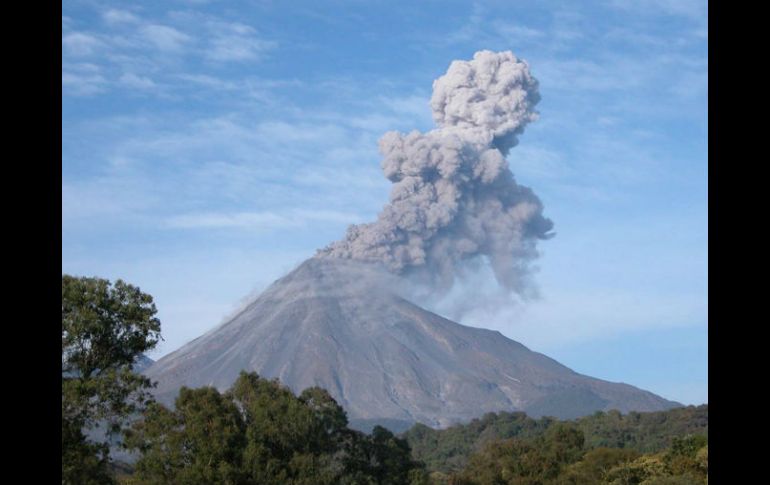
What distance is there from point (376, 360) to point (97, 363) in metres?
107

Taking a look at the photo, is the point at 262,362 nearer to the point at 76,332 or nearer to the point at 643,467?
the point at 643,467

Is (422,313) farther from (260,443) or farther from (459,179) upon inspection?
(260,443)

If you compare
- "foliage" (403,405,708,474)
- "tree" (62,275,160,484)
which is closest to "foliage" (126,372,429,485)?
"tree" (62,275,160,484)

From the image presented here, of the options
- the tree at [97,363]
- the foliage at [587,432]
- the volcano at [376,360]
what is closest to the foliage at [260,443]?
the tree at [97,363]

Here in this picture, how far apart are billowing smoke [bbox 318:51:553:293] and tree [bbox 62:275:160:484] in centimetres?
5582

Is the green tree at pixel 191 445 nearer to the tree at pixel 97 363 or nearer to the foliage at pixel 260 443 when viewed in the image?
the foliage at pixel 260 443

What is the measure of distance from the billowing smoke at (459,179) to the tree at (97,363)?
55824 mm

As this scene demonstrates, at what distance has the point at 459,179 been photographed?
75.1 metres

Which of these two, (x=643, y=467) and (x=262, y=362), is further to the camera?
(x=262, y=362)

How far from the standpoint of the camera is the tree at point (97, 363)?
12977 millimetres

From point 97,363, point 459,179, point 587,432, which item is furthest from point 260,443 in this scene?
point 459,179
